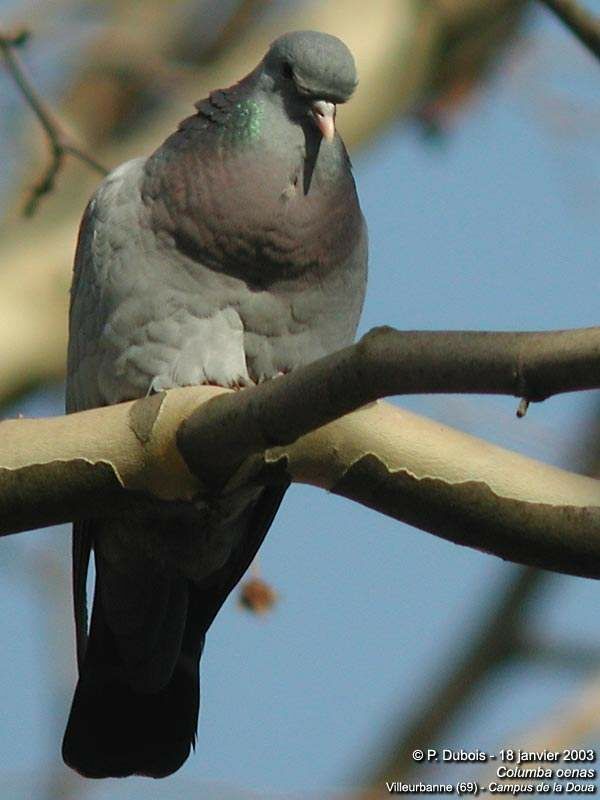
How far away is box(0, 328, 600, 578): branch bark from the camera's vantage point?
277 cm

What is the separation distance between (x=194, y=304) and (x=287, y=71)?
78 cm

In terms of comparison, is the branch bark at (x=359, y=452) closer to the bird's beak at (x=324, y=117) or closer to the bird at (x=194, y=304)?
the bird at (x=194, y=304)

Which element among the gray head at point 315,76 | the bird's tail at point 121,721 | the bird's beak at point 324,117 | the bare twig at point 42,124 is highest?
the bare twig at point 42,124

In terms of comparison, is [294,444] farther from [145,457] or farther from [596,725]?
[596,725]

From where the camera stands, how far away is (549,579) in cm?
460

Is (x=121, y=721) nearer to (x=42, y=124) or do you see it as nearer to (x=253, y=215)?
(x=253, y=215)

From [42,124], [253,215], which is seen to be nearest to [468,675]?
[253,215]

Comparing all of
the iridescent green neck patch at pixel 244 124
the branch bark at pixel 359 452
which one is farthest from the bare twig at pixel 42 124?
the branch bark at pixel 359 452

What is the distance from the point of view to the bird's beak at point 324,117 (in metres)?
4.42

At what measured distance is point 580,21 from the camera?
4402 mm

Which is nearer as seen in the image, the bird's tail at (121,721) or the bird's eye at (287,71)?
the bird's eye at (287,71)

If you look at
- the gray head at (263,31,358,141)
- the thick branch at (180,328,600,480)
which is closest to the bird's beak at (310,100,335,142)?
the gray head at (263,31,358,141)

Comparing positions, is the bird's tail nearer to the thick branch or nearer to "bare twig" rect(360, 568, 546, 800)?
"bare twig" rect(360, 568, 546, 800)

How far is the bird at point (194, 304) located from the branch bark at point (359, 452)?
0.85 metres
